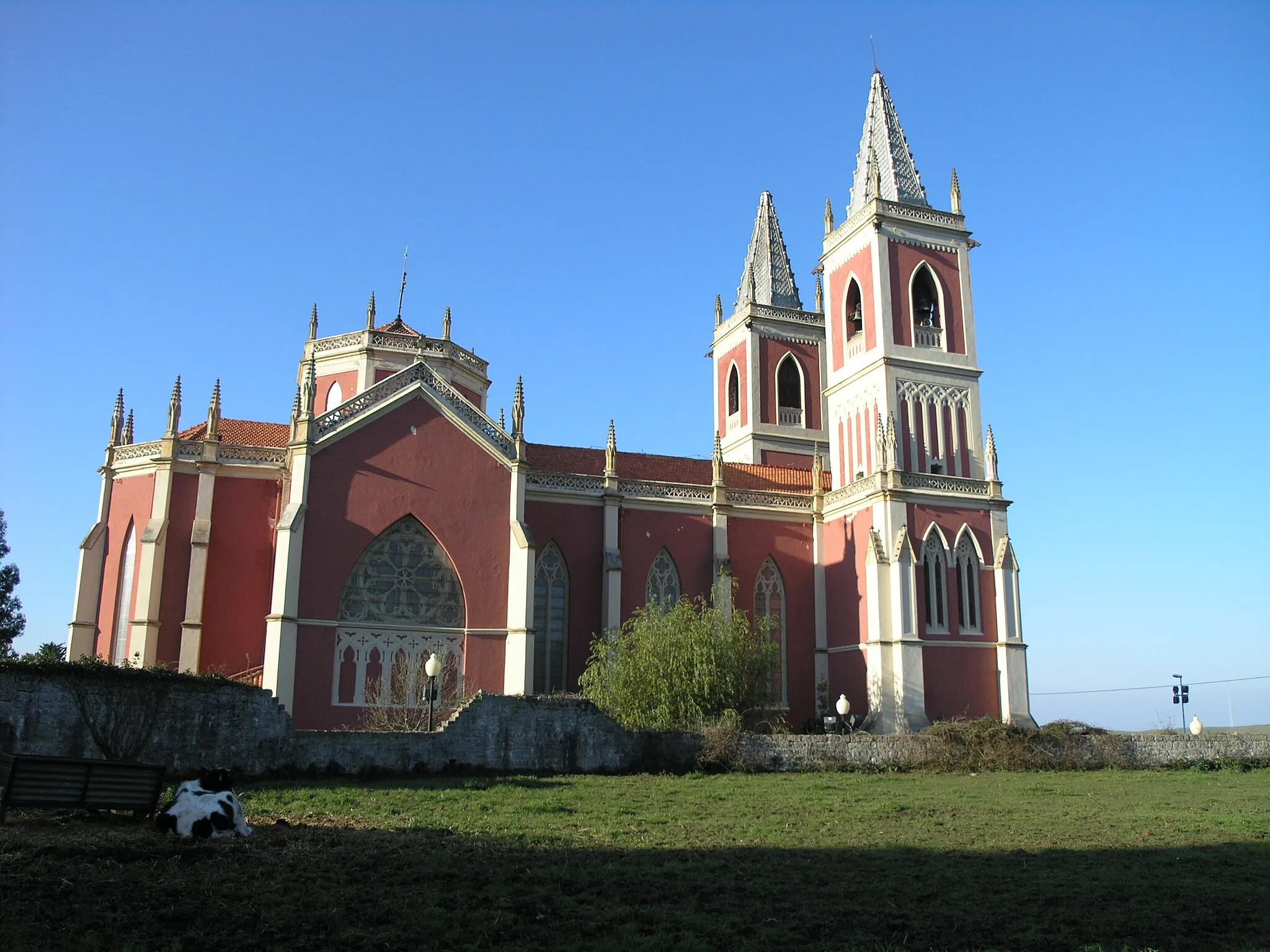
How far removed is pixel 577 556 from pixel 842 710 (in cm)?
1028

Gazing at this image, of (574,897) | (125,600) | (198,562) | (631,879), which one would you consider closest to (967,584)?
(198,562)

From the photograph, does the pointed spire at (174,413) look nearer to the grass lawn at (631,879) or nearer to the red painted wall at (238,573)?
the red painted wall at (238,573)

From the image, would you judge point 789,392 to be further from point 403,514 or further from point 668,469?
point 403,514

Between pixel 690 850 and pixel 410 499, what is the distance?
2093 centimetres

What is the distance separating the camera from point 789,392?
49.3 m

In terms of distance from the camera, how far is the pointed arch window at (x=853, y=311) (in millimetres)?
41344

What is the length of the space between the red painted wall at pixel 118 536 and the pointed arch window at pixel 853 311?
83.1 ft

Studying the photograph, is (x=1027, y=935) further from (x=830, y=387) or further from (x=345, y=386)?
(x=345, y=386)

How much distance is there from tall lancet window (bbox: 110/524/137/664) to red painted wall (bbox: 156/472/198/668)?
127 centimetres

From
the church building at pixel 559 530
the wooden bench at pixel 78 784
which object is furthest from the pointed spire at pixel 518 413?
the wooden bench at pixel 78 784

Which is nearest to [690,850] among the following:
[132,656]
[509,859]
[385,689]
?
[509,859]

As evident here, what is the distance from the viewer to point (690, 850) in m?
12.8

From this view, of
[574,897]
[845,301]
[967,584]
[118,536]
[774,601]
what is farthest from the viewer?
[845,301]

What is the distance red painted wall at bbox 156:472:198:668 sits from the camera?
32.6m
